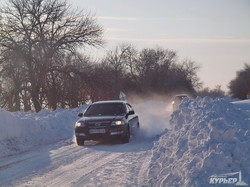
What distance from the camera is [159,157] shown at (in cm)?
855

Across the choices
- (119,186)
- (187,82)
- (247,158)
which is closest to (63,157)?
(119,186)

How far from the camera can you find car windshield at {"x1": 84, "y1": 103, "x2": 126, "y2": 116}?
47.5 ft

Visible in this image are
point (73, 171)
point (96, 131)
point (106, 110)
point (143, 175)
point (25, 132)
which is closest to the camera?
point (143, 175)

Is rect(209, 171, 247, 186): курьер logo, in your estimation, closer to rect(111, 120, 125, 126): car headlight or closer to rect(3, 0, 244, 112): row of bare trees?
rect(111, 120, 125, 126): car headlight

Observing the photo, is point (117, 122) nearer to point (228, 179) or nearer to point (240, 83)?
point (228, 179)

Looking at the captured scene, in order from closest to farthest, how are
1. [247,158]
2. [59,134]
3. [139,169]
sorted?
[247,158], [139,169], [59,134]

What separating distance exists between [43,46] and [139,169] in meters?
24.4

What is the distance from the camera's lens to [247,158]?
5938mm

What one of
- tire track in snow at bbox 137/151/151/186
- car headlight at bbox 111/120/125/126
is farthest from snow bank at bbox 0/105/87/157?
tire track in snow at bbox 137/151/151/186

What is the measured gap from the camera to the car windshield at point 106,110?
1447cm

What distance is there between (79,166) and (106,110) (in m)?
5.74

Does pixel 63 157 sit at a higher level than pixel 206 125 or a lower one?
lower

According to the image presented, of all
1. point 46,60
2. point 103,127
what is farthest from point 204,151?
point 46,60

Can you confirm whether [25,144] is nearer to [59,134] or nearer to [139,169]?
[59,134]
